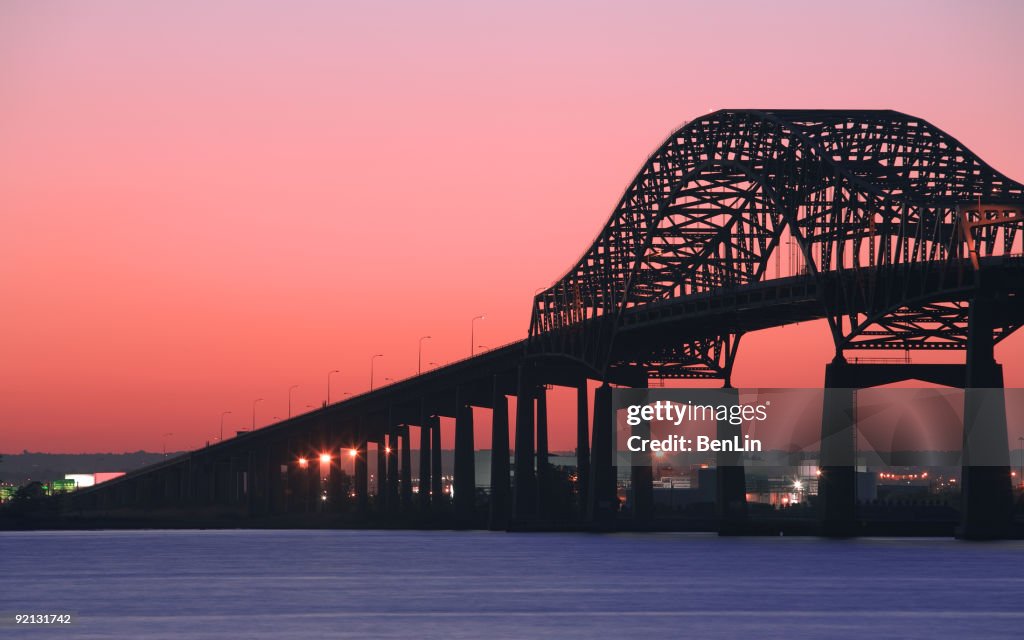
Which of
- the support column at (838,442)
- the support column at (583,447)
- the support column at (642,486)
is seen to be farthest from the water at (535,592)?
the support column at (583,447)

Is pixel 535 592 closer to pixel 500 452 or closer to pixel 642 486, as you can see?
pixel 642 486

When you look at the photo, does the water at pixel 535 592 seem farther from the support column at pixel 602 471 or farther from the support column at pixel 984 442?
the support column at pixel 602 471

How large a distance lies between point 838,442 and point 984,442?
48.5 feet

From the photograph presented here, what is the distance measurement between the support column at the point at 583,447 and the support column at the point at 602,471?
10.3 m

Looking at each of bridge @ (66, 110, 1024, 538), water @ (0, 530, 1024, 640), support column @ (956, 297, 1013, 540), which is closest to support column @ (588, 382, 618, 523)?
bridge @ (66, 110, 1024, 538)

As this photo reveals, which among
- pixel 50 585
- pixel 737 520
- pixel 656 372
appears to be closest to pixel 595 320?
pixel 656 372

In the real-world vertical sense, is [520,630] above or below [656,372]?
below

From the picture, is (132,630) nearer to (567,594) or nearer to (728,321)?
→ (567,594)

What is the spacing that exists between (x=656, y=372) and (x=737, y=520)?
32061mm

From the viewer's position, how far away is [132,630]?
43594 millimetres

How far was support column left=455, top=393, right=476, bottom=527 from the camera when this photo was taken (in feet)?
592

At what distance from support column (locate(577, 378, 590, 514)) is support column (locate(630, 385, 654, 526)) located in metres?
4.29

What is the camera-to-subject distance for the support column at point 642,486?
145m

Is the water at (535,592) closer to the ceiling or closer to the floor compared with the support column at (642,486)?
closer to the floor
